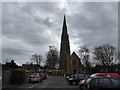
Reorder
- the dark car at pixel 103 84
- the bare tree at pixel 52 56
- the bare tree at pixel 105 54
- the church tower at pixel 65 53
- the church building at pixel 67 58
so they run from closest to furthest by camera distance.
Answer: the dark car at pixel 103 84
the bare tree at pixel 105 54
the bare tree at pixel 52 56
the church tower at pixel 65 53
the church building at pixel 67 58

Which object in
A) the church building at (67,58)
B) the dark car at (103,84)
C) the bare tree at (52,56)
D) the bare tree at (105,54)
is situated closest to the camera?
the dark car at (103,84)

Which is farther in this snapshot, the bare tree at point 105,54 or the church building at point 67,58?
the church building at point 67,58

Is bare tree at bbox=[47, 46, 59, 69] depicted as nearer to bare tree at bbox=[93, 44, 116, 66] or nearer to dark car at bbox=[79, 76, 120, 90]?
bare tree at bbox=[93, 44, 116, 66]

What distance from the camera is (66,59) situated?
3666 inches

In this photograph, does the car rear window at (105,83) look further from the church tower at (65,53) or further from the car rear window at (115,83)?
the church tower at (65,53)

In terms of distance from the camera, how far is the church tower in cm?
9003

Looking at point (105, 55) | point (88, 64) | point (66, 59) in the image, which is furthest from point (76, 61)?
point (105, 55)

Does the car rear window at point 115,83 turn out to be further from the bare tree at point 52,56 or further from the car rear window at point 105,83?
the bare tree at point 52,56

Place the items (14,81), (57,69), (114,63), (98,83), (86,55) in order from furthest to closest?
1. (57,69)
2. (86,55)
3. (114,63)
4. (14,81)
5. (98,83)

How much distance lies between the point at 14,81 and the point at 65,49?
2783 inches

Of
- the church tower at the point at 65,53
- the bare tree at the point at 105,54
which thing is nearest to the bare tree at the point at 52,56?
the church tower at the point at 65,53

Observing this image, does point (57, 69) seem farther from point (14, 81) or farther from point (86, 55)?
point (14, 81)

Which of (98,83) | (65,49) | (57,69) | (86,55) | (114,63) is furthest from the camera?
Result: (65,49)

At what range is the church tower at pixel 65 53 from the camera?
9003cm
